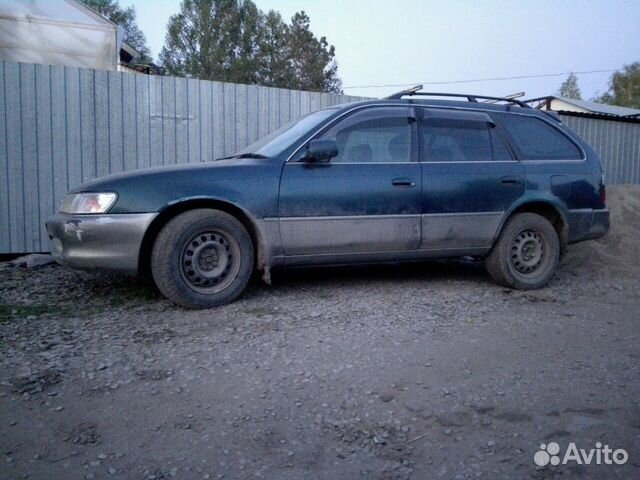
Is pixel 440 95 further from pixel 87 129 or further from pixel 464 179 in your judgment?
pixel 87 129

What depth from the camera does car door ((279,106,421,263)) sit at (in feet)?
16.7

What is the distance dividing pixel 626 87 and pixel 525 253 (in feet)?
151

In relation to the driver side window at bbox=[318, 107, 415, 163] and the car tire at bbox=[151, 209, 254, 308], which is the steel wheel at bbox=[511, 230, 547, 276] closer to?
the driver side window at bbox=[318, 107, 415, 163]

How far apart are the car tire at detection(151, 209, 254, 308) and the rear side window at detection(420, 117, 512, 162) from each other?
1.95m

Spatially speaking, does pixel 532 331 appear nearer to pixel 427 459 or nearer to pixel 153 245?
pixel 427 459

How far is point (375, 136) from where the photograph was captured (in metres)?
5.53

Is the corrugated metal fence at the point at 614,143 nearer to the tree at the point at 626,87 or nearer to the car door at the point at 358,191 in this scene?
the car door at the point at 358,191

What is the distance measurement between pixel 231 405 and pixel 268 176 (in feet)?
7.48

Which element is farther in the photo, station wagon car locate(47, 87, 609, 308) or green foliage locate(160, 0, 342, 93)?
green foliage locate(160, 0, 342, 93)

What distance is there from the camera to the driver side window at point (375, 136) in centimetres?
538

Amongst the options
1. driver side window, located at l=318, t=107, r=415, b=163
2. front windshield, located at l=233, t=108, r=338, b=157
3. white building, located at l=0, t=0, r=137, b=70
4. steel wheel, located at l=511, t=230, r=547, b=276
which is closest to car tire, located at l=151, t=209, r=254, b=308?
front windshield, located at l=233, t=108, r=338, b=157

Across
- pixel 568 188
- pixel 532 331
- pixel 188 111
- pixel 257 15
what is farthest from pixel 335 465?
pixel 257 15

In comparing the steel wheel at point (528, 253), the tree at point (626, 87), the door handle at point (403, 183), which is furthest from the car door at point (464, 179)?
the tree at point (626, 87)

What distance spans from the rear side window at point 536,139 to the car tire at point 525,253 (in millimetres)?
646
